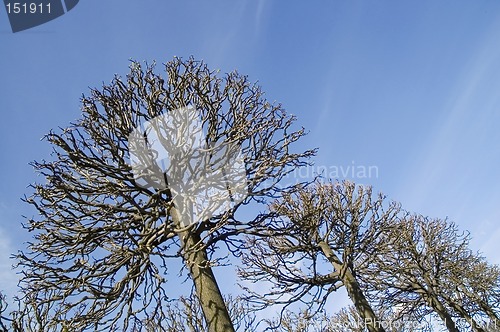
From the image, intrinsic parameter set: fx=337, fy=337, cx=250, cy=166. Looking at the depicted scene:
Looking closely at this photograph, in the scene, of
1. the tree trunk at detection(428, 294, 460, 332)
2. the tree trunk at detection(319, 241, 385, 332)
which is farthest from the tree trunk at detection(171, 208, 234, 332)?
the tree trunk at detection(428, 294, 460, 332)

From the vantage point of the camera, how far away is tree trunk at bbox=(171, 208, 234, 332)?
423 cm

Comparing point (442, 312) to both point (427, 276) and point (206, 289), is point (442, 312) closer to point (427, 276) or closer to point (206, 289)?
point (427, 276)

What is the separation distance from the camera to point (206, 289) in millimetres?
4547

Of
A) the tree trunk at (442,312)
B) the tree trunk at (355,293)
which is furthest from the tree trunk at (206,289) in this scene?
the tree trunk at (442,312)

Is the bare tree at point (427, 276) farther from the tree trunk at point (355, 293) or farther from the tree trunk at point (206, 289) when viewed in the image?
the tree trunk at point (206, 289)

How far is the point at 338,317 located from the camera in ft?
51.2

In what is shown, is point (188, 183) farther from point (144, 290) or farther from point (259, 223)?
point (144, 290)

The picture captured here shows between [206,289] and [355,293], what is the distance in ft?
16.7

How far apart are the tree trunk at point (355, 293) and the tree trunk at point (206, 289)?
A: 4683mm

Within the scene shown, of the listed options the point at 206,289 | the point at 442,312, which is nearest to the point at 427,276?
the point at 442,312

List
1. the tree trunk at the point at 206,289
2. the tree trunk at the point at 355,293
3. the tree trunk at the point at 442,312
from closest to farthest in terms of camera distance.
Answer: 1. the tree trunk at the point at 206,289
2. the tree trunk at the point at 355,293
3. the tree trunk at the point at 442,312

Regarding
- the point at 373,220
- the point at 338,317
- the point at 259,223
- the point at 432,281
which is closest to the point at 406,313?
the point at 432,281

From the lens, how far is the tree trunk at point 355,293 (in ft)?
24.9

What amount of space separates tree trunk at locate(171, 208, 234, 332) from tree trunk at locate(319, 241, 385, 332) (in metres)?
→ 4.68
